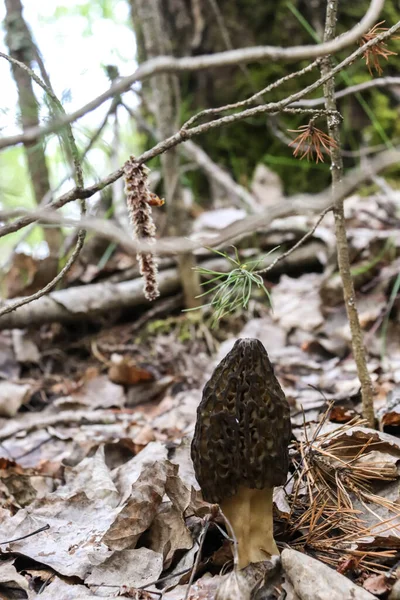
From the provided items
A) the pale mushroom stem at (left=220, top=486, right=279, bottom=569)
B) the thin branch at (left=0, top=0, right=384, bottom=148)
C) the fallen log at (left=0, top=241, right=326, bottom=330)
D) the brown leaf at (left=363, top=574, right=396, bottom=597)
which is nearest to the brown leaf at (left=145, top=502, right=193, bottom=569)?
the pale mushroom stem at (left=220, top=486, right=279, bottom=569)

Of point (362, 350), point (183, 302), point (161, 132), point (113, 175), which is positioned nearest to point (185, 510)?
point (362, 350)

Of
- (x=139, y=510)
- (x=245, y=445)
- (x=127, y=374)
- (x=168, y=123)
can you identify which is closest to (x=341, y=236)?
(x=245, y=445)

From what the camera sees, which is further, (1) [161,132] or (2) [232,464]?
(1) [161,132]

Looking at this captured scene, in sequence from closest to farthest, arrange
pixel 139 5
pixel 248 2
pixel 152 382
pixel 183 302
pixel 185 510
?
pixel 185 510 → pixel 152 382 → pixel 139 5 → pixel 183 302 → pixel 248 2

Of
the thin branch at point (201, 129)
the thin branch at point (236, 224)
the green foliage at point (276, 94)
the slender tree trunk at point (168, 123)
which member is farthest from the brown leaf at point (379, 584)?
the green foliage at point (276, 94)

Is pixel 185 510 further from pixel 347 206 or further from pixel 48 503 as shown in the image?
pixel 347 206

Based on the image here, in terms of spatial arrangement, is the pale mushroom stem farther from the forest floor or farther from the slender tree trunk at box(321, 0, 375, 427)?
the slender tree trunk at box(321, 0, 375, 427)

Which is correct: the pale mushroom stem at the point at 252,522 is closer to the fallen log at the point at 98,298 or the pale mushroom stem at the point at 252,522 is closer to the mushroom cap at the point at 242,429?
the mushroom cap at the point at 242,429

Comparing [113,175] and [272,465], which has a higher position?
[113,175]
